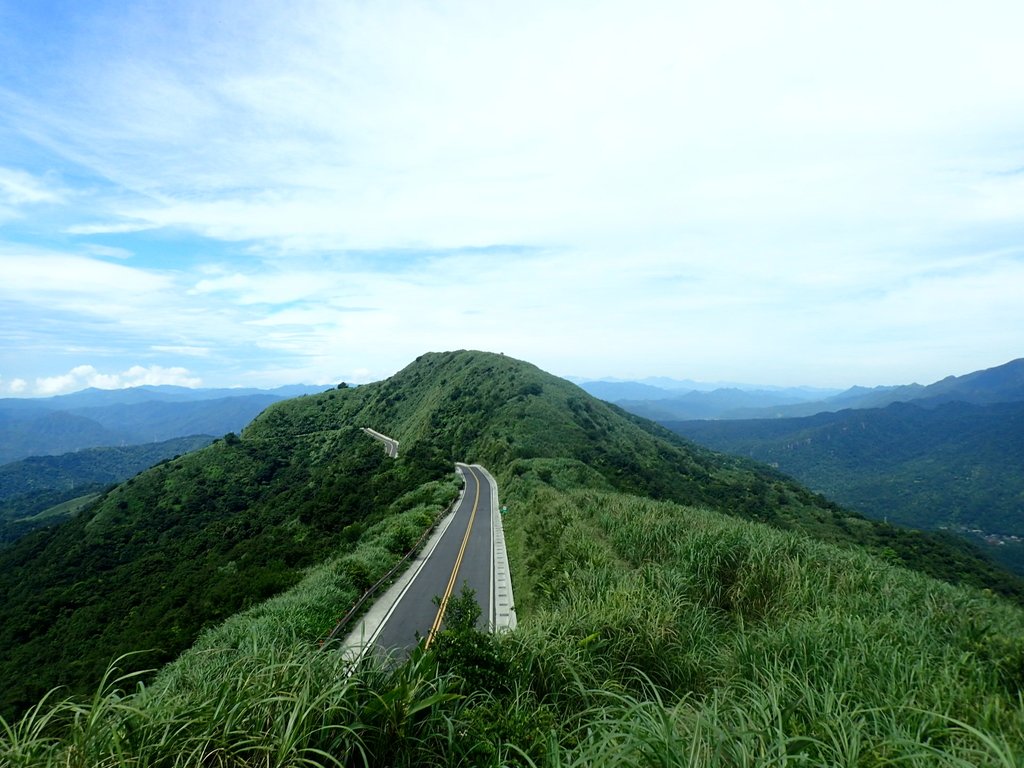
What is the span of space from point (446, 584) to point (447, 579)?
2.48 feet

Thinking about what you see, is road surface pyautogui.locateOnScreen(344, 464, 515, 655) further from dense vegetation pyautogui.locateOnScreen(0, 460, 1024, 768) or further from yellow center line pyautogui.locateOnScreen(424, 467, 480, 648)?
dense vegetation pyautogui.locateOnScreen(0, 460, 1024, 768)

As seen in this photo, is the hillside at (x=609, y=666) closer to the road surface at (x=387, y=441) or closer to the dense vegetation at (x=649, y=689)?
the dense vegetation at (x=649, y=689)

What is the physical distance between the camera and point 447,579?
2384 centimetres

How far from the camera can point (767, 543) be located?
11.7m

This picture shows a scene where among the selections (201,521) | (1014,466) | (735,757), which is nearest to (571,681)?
(735,757)

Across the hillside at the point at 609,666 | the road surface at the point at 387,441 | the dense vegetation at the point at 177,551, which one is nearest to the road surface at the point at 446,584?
the hillside at the point at 609,666

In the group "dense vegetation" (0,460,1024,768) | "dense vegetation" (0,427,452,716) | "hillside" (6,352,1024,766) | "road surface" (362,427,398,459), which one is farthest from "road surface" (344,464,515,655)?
"road surface" (362,427,398,459)

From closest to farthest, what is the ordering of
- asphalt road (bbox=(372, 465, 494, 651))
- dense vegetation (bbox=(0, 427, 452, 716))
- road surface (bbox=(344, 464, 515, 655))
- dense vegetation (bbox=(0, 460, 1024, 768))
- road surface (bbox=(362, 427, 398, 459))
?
dense vegetation (bbox=(0, 460, 1024, 768)), road surface (bbox=(344, 464, 515, 655)), asphalt road (bbox=(372, 465, 494, 651)), dense vegetation (bbox=(0, 427, 452, 716)), road surface (bbox=(362, 427, 398, 459))

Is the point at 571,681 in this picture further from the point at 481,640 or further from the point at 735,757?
the point at 735,757

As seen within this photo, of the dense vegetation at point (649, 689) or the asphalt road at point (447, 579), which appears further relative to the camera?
the asphalt road at point (447, 579)

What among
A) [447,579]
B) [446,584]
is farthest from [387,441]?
[446,584]

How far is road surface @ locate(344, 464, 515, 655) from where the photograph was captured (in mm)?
17625

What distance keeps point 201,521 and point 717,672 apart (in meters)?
81.2

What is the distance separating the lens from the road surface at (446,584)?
1762 cm
